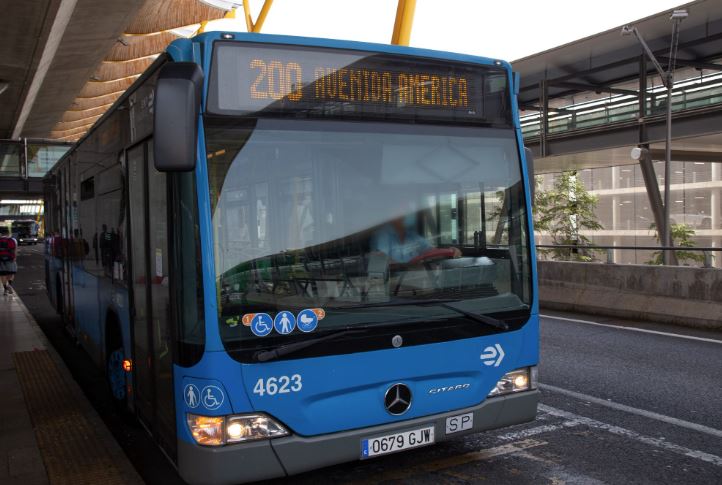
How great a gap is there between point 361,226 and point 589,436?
277 centimetres

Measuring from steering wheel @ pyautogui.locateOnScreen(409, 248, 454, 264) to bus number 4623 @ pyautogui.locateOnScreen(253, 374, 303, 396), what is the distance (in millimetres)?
1015

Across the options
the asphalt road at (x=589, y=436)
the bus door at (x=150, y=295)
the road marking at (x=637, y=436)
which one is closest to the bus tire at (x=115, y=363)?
the asphalt road at (x=589, y=436)

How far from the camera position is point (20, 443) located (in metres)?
5.41

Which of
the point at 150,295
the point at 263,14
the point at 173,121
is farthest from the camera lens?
the point at 263,14

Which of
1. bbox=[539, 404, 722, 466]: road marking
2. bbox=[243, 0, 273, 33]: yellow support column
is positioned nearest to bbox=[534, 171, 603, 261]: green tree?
bbox=[243, 0, 273, 33]: yellow support column

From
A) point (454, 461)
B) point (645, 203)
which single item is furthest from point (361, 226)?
point (645, 203)

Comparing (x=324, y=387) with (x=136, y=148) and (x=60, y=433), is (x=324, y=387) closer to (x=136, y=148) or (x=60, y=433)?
(x=136, y=148)

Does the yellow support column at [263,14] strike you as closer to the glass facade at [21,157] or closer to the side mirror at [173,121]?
the glass facade at [21,157]

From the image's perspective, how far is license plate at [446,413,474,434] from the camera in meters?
4.35

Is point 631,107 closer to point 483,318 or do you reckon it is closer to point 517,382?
point 517,382

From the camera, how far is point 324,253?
400 centimetres

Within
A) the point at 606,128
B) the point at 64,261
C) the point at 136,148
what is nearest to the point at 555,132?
the point at 606,128

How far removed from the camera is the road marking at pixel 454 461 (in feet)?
15.2

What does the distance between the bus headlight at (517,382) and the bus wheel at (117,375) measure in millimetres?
3219
